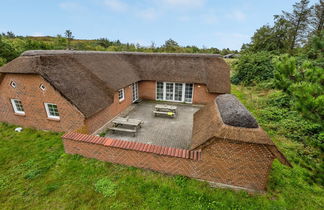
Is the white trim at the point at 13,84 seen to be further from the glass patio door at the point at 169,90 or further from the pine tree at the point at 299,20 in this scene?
the pine tree at the point at 299,20

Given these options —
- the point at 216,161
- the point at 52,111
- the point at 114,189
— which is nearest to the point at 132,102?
the point at 52,111

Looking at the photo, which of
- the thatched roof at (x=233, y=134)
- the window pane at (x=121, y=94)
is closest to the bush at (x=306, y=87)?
the thatched roof at (x=233, y=134)

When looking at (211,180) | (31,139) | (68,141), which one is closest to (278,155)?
(211,180)

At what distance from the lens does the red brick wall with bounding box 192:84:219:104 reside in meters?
14.0

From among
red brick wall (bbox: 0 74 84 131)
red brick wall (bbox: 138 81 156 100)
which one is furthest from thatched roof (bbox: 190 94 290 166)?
red brick wall (bbox: 138 81 156 100)

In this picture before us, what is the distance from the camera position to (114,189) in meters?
5.57

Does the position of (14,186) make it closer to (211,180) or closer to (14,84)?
(14,84)

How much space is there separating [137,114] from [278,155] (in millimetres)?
9264

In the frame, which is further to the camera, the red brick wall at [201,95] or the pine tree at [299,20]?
the pine tree at [299,20]

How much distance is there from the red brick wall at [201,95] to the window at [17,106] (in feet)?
42.5

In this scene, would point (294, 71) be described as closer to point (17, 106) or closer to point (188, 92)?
point (188, 92)

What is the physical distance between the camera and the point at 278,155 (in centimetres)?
493

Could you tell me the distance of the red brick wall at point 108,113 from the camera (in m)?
8.48

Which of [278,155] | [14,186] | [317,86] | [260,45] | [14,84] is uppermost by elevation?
[260,45]
